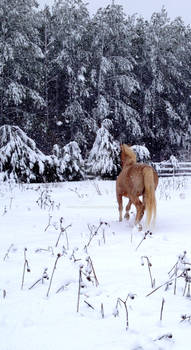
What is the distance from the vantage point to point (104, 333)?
1825mm

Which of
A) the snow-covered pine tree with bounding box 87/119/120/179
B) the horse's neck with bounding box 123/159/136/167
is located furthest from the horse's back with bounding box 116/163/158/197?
the snow-covered pine tree with bounding box 87/119/120/179

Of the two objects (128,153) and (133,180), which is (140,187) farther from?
(128,153)

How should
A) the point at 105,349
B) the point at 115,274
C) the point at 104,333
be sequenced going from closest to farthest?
1. the point at 105,349
2. the point at 104,333
3. the point at 115,274

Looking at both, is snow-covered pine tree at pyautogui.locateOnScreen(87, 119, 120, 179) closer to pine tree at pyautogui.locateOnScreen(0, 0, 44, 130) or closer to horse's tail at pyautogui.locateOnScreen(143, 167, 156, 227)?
pine tree at pyautogui.locateOnScreen(0, 0, 44, 130)

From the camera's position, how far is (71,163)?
16469 millimetres

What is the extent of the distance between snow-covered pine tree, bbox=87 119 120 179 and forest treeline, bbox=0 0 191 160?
3611 millimetres

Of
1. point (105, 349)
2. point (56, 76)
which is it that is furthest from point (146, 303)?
point (56, 76)

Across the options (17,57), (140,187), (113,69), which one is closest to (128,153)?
(140,187)

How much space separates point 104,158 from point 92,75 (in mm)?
7659

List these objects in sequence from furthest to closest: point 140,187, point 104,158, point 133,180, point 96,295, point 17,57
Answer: point 17,57, point 104,158, point 133,180, point 140,187, point 96,295

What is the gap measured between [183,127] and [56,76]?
11.1 metres

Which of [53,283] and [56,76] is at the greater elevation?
[56,76]

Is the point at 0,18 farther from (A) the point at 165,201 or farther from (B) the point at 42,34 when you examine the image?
(A) the point at 165,201

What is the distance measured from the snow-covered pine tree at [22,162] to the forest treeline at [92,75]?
135 inches
